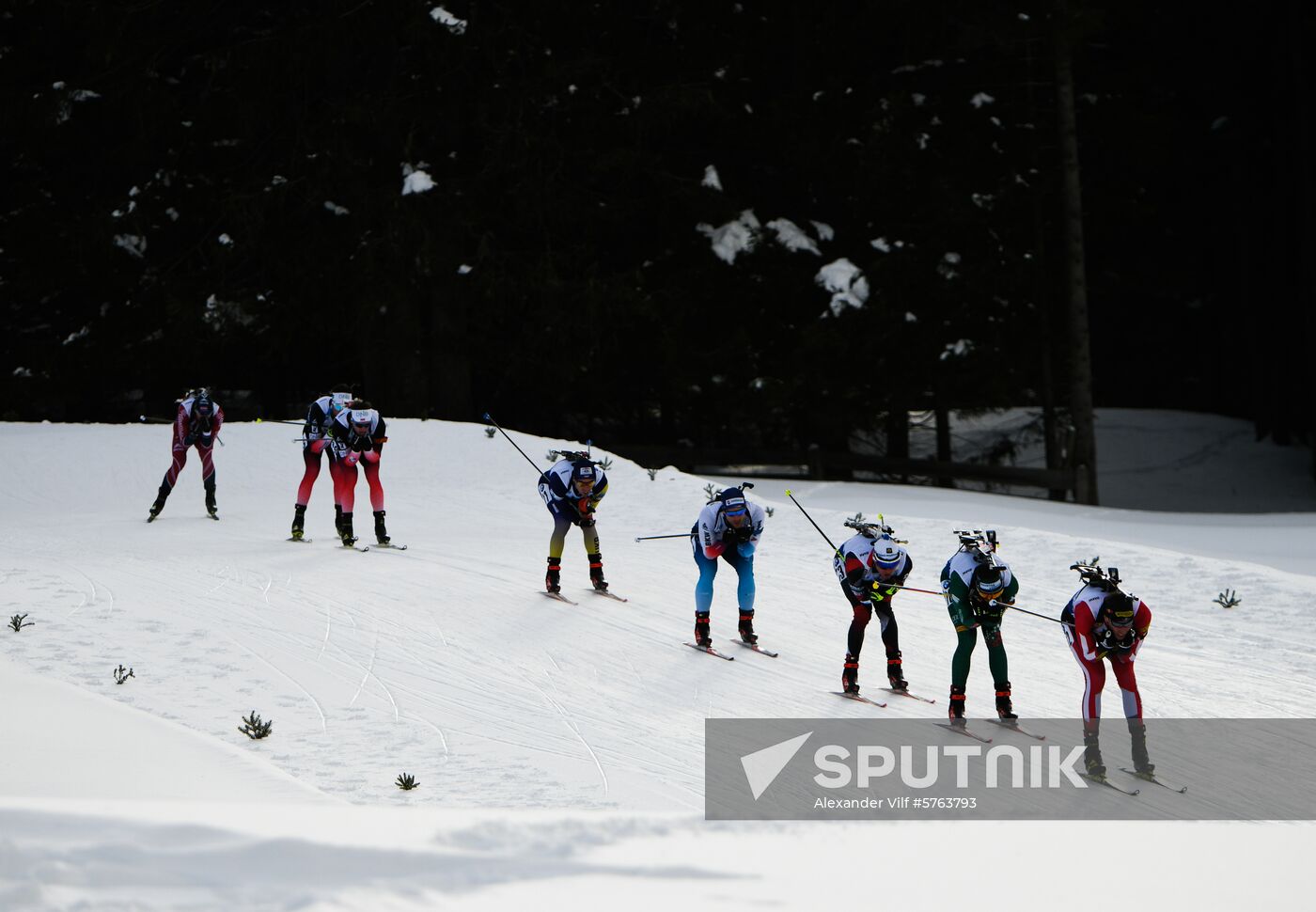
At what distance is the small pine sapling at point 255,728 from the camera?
9.26 m

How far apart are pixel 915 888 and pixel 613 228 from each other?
23937 mm

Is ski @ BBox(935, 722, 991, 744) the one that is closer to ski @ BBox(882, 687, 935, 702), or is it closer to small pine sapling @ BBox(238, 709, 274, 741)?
ski @ BBox(882, 687, 935, 702)

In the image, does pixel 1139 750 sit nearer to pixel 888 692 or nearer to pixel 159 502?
pixel 888 692

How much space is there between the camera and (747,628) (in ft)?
43.4

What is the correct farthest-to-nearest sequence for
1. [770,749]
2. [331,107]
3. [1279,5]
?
1. [1279,5]
2. [331,107]
3. [770,749]

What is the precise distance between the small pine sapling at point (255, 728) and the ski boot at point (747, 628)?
16.4 ft

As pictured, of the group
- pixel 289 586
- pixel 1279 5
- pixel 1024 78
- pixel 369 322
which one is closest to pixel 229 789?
pixel 289 586

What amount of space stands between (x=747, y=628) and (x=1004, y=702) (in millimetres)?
2806

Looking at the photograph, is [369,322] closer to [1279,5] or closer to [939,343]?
[939,343]

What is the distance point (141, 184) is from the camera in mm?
27922

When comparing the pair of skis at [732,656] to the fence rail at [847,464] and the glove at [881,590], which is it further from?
the fence rail at [847,464]
